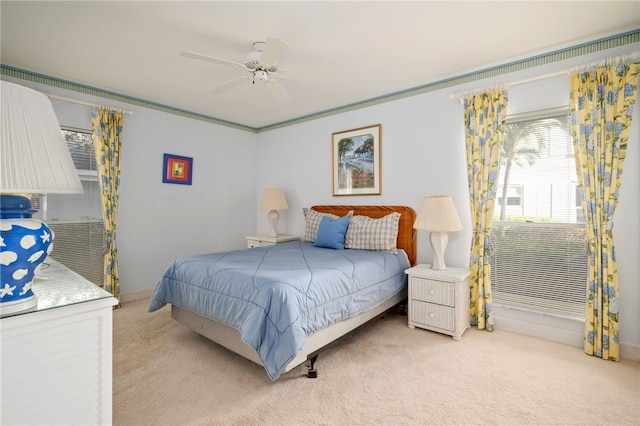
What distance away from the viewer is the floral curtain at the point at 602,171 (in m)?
2.44

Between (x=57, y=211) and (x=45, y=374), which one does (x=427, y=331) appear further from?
(x=57, y=211)

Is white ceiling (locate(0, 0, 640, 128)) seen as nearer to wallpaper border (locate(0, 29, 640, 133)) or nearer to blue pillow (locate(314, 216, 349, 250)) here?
wallpaper border (locate(0, 29, 640, 133))

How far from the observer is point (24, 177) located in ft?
3.02

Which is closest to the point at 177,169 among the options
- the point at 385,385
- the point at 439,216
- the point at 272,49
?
the point at 272,49

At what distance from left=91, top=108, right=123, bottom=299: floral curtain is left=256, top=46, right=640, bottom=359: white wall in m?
2.20

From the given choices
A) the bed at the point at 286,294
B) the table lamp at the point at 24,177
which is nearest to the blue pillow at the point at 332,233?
the bed at the point at 286,294

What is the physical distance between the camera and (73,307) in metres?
1.10

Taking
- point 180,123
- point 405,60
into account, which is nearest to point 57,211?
point 180,123

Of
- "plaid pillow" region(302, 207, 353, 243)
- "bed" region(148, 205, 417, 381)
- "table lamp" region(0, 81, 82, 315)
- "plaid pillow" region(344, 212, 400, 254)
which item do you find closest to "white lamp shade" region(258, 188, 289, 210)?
"plaid pillow" region(302, 207, 353, 243)

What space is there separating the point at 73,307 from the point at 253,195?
173 inches

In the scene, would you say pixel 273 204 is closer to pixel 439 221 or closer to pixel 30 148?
pixel 439 221

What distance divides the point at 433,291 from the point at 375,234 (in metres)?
0.82

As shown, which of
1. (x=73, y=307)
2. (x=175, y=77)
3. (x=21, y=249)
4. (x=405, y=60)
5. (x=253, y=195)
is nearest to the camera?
(x=21, y=249)

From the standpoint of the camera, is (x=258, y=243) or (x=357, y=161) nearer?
(x=357, y=161)
